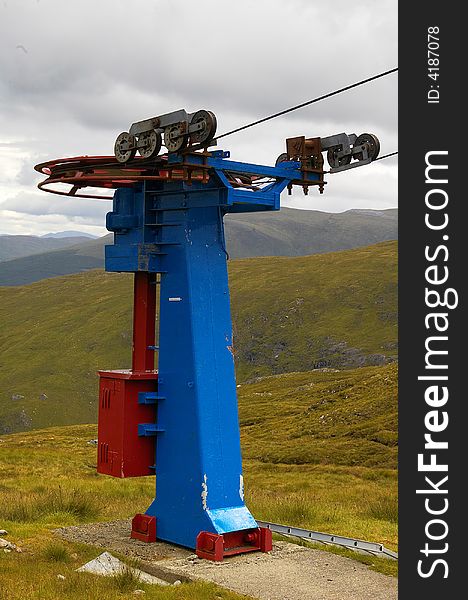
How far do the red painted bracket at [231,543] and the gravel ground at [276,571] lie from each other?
4.4 inches

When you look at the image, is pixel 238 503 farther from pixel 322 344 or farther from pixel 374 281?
pixel 374 281

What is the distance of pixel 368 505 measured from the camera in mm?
17156

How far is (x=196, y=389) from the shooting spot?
38.6ft

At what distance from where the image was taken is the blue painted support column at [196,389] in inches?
463

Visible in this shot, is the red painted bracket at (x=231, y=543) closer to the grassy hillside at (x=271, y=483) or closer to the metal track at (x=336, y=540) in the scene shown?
the metal track at (x=336, y=540)

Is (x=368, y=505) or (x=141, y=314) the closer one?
(x=141, y=314)

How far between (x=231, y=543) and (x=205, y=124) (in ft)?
18.8

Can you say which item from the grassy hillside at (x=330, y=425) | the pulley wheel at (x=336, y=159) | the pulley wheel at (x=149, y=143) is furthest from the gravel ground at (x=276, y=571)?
the grassy hillside at (x=330, y=425)

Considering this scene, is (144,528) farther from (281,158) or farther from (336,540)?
(281,158)

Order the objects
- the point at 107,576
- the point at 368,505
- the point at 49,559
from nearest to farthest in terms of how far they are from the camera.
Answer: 1. the point at 107,576
2. the point at 49,559
3. the point at 368,505

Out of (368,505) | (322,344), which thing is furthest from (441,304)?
(322,344)

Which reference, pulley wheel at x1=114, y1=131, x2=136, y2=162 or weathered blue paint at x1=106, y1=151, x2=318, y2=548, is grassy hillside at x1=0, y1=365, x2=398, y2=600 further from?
pulley wheel at x1=114, y1=131, x2=136, y2=162

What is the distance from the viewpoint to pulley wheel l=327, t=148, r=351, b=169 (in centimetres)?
1283

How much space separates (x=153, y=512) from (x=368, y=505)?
6133 millimetres
